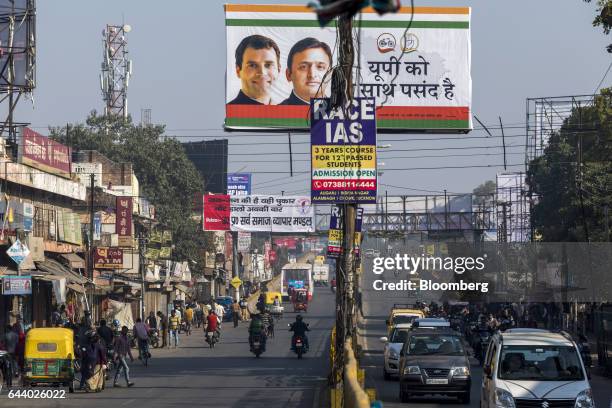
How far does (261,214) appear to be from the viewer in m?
71.0

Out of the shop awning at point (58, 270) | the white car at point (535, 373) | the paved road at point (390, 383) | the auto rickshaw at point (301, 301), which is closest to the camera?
the white car at point (535, 373)

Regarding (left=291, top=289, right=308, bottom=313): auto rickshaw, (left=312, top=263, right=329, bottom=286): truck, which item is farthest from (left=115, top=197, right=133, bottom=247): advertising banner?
(left=312, top=263, right=329, bottom=286): truck

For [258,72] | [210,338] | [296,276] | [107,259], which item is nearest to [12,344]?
[258,72]

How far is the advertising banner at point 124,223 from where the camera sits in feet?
204

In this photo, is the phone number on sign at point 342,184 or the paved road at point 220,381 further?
the paved road at point 220,381

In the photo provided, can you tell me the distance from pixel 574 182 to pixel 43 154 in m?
27.6

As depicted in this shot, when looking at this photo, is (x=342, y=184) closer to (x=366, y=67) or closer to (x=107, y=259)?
(x=366, y=67)

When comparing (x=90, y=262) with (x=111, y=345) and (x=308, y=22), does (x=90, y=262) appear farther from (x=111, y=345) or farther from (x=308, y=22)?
(x=308, y=22)

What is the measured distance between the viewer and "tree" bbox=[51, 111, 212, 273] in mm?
85312

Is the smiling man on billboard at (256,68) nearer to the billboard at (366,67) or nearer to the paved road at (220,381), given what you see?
the billboard at (366,67)

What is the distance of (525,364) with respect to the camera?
704 inches

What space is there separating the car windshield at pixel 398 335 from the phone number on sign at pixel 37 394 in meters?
A: 9.94

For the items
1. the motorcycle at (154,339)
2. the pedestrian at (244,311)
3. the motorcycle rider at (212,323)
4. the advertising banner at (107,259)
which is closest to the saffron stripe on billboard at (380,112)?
the motorcycle rider at (212,323)

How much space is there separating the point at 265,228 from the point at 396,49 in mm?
40834
